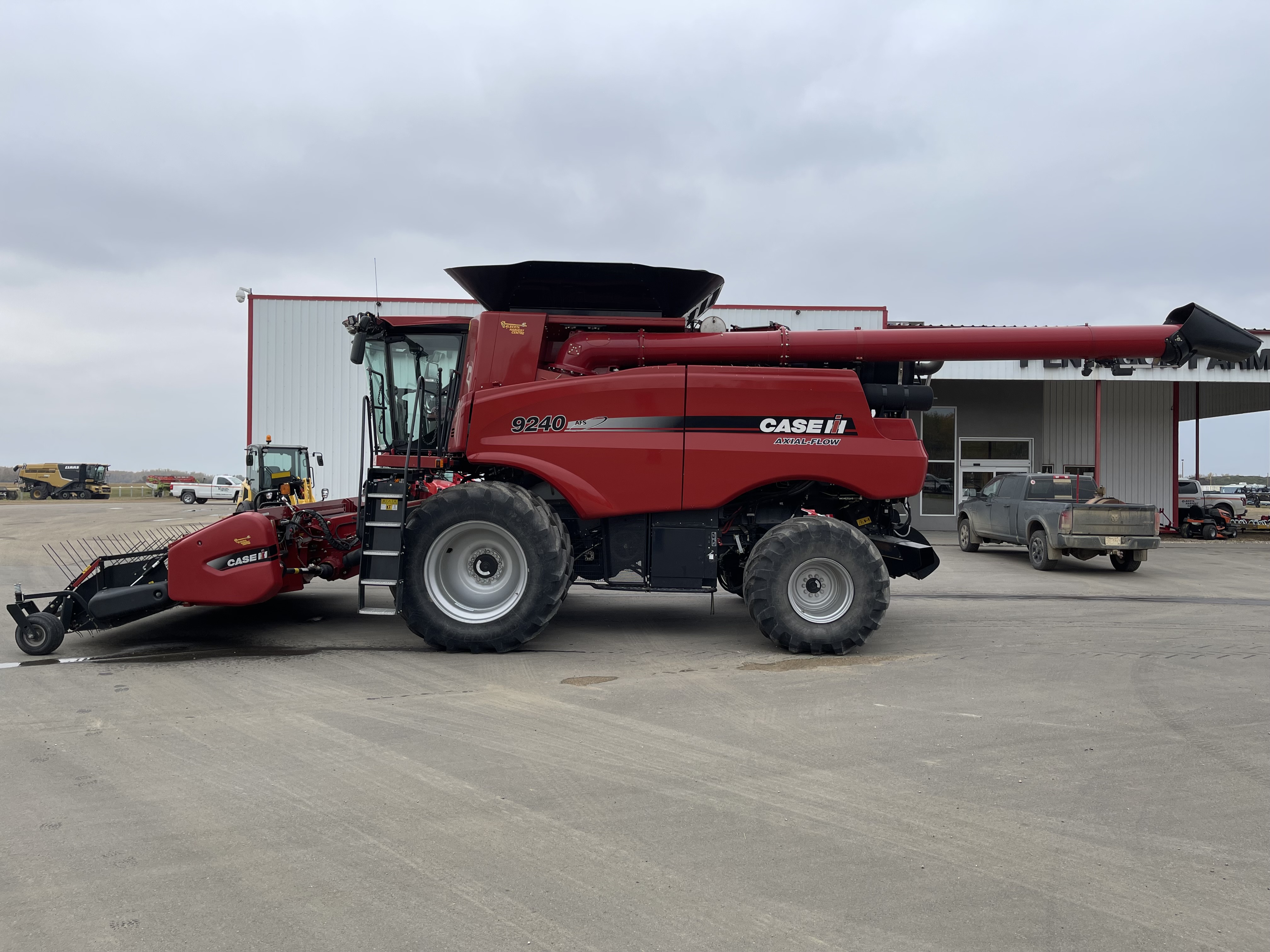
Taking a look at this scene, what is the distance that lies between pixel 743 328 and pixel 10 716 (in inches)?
256

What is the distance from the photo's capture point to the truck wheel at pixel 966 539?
1731 centimetres

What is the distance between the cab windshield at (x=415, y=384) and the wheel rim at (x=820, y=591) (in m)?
3.64

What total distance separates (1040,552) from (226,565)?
41.7ft

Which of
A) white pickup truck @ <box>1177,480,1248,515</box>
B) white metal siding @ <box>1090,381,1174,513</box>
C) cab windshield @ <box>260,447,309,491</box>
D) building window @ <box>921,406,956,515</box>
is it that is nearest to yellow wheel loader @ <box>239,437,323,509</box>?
cab windshield @ <box>260,447,309,491</box>

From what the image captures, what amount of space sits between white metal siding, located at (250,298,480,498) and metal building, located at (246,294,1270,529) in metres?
0.03

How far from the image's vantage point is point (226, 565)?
23.3 feet

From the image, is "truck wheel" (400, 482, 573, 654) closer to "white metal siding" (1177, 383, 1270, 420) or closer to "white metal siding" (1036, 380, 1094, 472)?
"white metal siding" (1036, 380, 1094, 472)

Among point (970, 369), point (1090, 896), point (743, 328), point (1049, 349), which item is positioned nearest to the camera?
point (1090, 896)

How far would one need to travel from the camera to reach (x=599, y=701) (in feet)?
18.0

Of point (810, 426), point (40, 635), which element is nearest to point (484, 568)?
point (810, 426)

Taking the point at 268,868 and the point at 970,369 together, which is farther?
the point at 970,369

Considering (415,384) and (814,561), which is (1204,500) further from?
(415,384)

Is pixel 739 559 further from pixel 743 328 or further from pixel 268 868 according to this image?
pixel 268 868

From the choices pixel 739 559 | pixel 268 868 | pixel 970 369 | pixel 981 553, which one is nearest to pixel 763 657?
pixel 739 559
